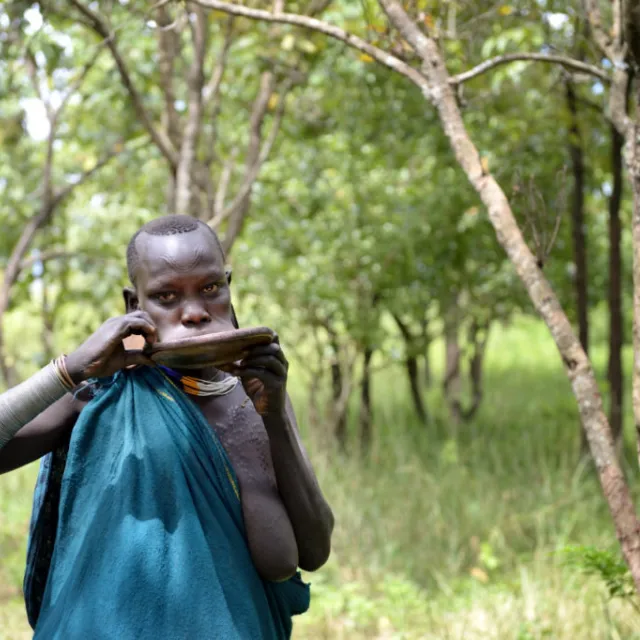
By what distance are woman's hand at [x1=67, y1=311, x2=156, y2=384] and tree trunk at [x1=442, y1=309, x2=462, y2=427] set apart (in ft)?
19.3

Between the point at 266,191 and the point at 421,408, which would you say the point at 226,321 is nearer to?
the point at 266,191

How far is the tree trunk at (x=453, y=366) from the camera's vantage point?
759 cm

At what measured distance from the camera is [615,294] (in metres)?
5.82

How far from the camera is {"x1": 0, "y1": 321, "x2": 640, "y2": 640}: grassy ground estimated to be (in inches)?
163

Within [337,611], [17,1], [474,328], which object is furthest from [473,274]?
[17,1]

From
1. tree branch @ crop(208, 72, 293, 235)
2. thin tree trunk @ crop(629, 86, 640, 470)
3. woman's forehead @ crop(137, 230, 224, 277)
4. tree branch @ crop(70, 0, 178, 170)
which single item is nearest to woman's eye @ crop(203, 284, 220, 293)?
woman's forehead @ crop(137, 230, 224, 277)

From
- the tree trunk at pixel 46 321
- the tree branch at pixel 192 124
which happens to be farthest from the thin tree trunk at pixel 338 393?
the tree branch at pixel 192 124

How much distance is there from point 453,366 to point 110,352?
6380 mm

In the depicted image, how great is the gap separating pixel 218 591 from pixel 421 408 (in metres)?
6.17

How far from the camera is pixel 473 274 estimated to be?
7.39 m

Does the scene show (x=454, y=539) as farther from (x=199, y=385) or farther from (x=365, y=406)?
(x=199, y=385)

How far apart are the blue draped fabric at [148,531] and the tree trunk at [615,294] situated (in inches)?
165

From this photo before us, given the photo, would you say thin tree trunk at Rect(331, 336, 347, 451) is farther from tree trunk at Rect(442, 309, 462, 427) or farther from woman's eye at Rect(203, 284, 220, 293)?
woman's eye at Rect(203, 284, 220, 293)

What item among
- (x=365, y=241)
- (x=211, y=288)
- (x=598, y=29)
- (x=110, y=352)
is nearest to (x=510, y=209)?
(x=598, y=29)
